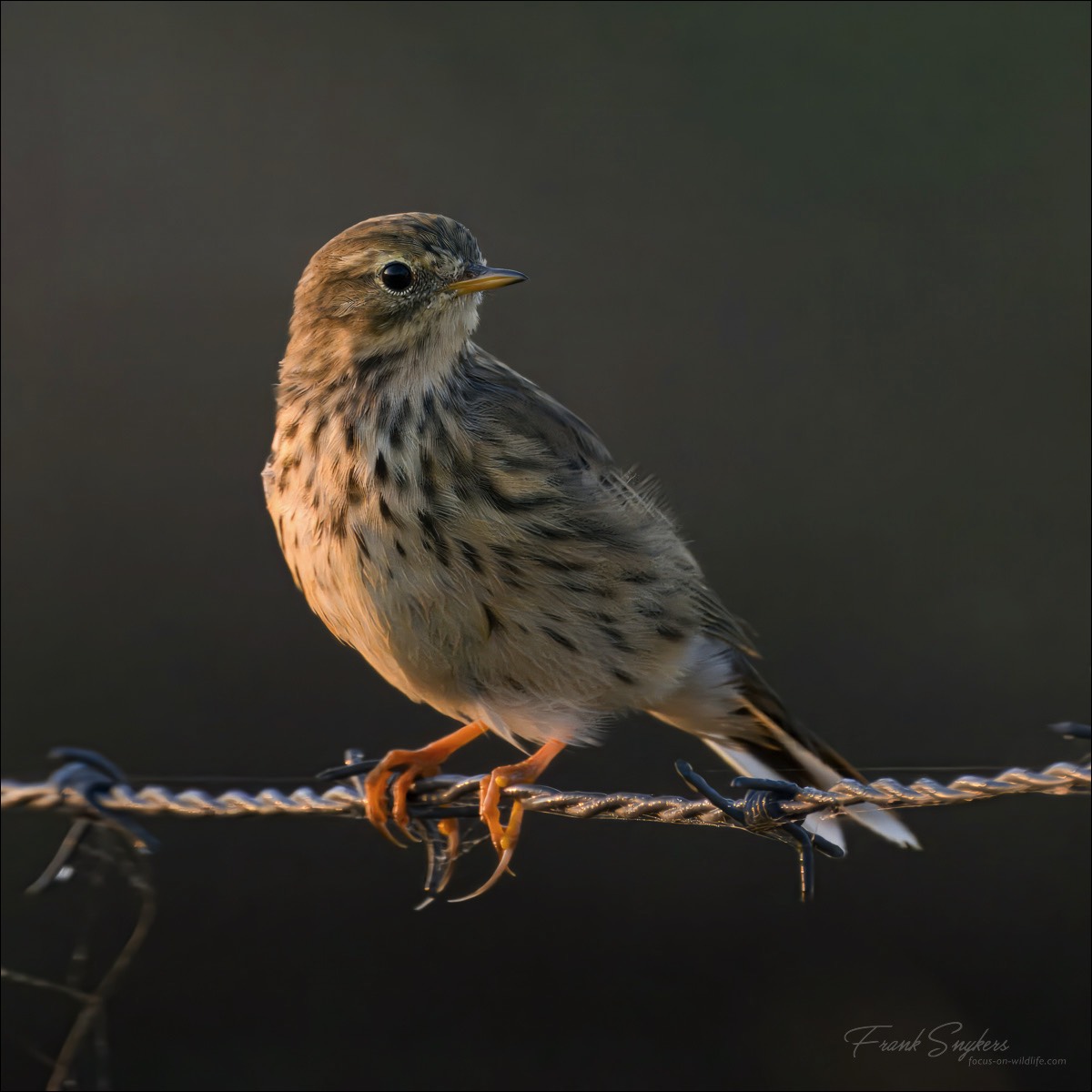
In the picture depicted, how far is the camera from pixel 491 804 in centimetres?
326

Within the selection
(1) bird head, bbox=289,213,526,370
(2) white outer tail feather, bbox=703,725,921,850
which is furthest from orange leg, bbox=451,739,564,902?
(1) bird head, bbox=289,213,526,370

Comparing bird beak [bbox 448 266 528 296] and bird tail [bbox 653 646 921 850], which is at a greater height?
bird beak [bbox 448 266 528 296]

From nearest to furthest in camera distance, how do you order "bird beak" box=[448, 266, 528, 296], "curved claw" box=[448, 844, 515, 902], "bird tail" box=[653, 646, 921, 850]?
"curved claw" box=[448, 844, 515, 902] → "bird beak" box=[448, 266, 528, 296] → "bird tail" box=[653, 646, 921, 850]

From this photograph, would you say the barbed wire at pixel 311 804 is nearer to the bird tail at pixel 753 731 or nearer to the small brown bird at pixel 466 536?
the small brown bird at pixel 466 536

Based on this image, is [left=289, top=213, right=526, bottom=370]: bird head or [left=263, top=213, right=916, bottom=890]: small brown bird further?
[left=289, top=213, right=526, bottom=370]: bird head

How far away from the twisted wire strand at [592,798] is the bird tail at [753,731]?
0.86 metres

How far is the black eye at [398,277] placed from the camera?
136 inches

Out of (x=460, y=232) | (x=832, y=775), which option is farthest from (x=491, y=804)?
(x=460, y=232)

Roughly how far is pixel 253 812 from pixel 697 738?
5.72 ft

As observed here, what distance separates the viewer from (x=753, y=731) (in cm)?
387

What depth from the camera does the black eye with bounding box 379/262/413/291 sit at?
3457 mm

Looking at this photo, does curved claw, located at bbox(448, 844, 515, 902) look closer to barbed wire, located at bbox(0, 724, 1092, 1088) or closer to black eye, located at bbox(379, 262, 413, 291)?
barbed wire, located at bbox(0, 724, 1092, 1088)

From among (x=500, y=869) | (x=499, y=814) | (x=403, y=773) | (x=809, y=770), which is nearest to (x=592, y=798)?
(x=500, y=869)

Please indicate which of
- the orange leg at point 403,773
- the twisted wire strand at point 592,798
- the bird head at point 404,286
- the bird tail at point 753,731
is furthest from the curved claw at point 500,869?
the bird head at point 404,286
